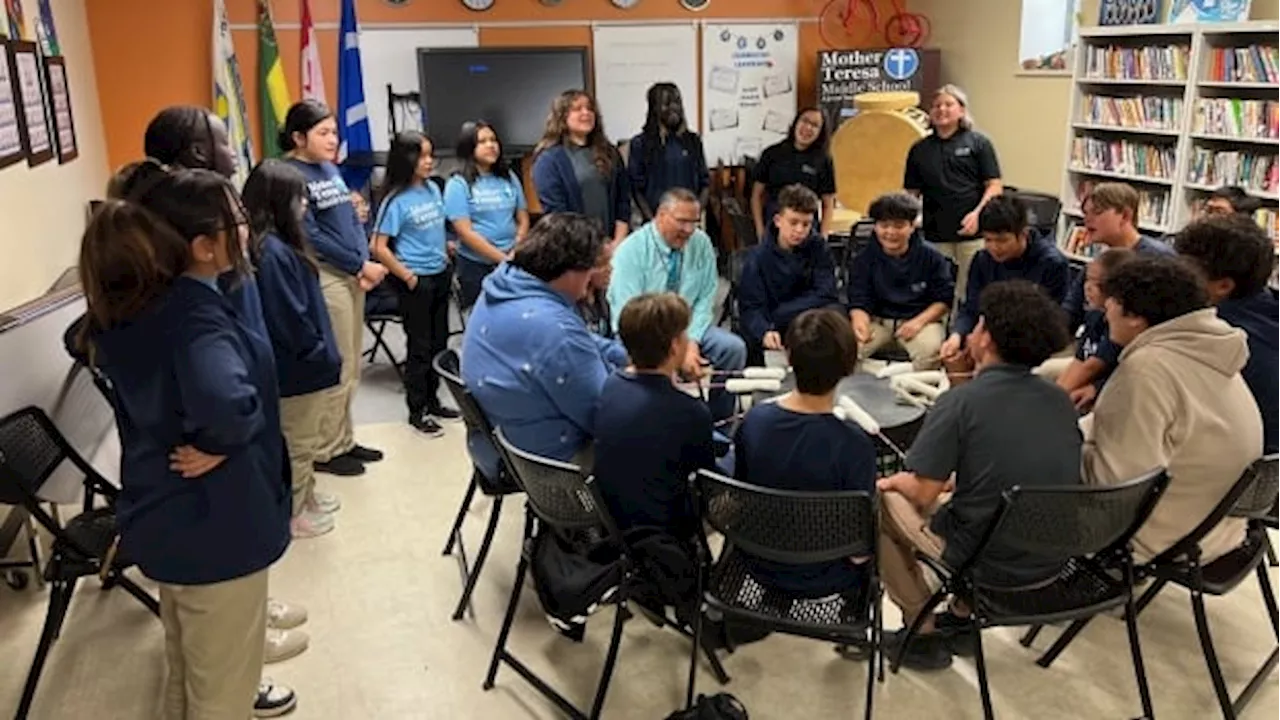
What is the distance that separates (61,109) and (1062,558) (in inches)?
180

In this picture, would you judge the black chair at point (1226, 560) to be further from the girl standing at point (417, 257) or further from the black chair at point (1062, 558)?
the girl standing at point (417, 257)

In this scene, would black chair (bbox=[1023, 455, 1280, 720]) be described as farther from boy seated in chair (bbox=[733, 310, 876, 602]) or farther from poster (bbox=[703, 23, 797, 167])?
poster (bbox=[703, 23, 797, 167])

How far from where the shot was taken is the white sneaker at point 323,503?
11.2ft

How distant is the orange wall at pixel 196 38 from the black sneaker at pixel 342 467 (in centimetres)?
321

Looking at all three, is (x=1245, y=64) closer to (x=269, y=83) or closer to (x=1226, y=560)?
(x=1226, y=560)

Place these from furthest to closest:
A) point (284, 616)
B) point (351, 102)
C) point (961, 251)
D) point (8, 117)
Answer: point (351, 102)
point (961, 251)
point (8, 117)
point (284, 616)

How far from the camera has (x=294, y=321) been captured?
2.82m

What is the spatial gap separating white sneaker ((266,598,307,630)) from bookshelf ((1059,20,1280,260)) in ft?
14.9

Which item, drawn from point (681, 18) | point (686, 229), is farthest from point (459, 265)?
point (681, 18)

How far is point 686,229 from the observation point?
357cm

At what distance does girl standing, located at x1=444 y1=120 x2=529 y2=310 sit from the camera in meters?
4.51

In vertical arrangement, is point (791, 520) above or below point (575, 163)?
below

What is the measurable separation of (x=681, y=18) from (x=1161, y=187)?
11.1ft

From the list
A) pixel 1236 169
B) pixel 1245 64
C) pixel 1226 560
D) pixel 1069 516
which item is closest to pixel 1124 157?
pixel 1236 169
